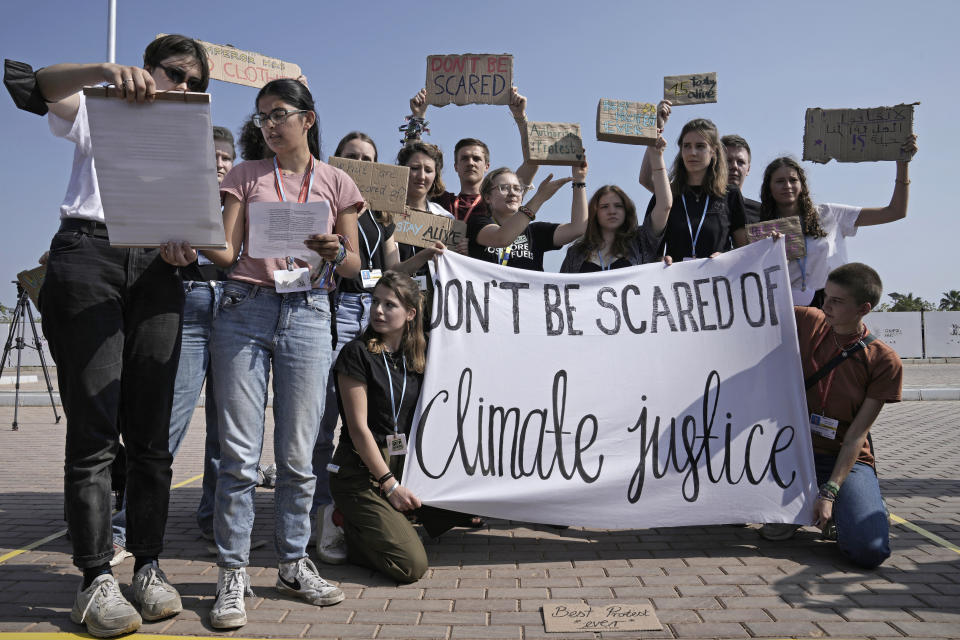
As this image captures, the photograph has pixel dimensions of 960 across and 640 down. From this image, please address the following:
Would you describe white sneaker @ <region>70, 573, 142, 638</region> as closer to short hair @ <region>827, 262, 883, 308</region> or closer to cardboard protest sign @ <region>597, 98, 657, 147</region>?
cardboard protest sign @ <region>597, 98, 657, 147</region>

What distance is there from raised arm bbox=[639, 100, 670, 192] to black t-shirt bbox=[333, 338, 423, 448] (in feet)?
6.80

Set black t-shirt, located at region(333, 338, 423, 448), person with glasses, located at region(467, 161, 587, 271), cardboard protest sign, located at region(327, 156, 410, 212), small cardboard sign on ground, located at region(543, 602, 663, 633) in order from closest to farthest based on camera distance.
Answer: small cardboard sign on ground, located at region(543, 602, 663, 633), black t-shirt, located at region(333, 338, 423, 448), cardboard protest sign, located at region(327, 156, 410, 212), person with glasses, located at region(467, 161, 587, 271)

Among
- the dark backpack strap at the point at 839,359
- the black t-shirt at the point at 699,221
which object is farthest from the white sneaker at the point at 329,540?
the dark backpack strap at the point at 839,359

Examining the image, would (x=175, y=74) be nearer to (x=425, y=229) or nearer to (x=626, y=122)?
(x=425, y=229)

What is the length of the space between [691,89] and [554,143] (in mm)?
1022

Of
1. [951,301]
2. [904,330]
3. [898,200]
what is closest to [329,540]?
[898,200]

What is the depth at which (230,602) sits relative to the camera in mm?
2850

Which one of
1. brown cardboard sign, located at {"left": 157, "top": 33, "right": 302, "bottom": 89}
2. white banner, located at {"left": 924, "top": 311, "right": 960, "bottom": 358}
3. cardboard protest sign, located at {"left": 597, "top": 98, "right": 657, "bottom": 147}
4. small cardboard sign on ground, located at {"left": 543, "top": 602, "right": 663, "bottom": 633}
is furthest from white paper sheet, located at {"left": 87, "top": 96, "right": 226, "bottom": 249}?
white banner, located at {"left": 924, "top": 311, "right": 960, "bottom": 358}

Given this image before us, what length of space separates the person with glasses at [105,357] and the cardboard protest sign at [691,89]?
10.1ft

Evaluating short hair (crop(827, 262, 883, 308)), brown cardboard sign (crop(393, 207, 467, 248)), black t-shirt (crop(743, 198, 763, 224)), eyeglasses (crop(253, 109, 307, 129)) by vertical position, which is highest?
eyeglasses (crop(253, 109, 307, 129))

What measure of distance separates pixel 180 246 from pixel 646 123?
9.79 feet

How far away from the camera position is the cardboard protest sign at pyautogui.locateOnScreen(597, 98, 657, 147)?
441cm

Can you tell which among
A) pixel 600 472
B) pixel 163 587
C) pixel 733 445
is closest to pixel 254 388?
pixel 163 587

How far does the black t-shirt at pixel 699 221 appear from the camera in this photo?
4539 millimetres
